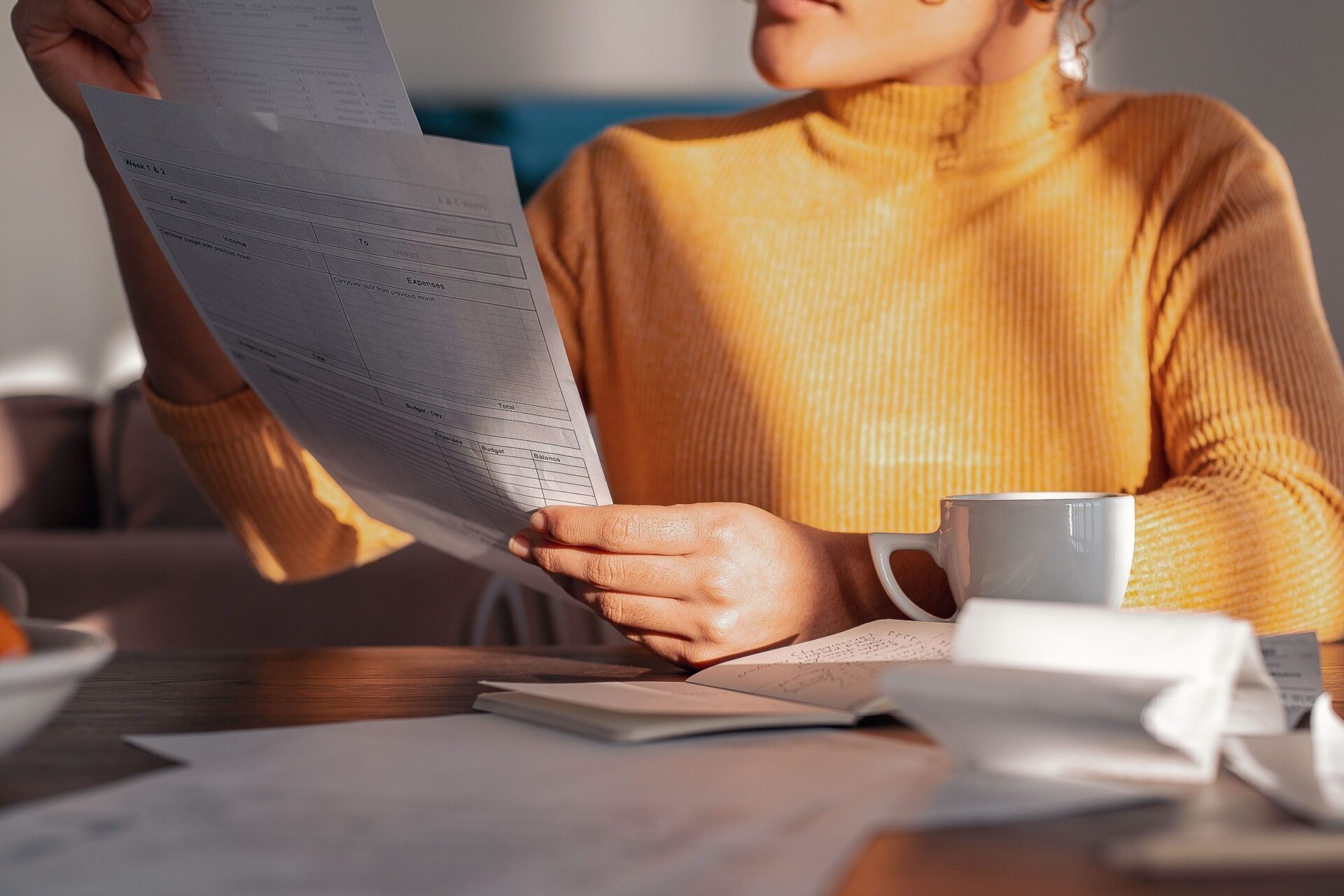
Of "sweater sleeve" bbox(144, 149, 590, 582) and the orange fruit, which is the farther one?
"sweater sleeve" bbox(144, 149, 590, 582)

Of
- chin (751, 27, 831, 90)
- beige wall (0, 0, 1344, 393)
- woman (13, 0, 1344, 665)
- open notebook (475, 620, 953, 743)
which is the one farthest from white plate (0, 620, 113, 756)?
beige wall (0, 0, 1344, 393)

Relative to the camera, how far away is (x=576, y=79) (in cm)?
305

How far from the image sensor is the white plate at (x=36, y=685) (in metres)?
0.30

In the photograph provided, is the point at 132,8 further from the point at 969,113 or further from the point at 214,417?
the point at 969,113

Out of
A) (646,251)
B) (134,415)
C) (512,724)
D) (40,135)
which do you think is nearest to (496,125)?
(134,415)

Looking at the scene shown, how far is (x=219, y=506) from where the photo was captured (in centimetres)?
85

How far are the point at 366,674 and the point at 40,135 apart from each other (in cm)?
343

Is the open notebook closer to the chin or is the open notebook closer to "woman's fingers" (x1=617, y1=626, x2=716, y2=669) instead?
"woman's fingers" (x1=617, y1=626, x2=716, y2=669)

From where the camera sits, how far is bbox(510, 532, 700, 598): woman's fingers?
538 millimetres

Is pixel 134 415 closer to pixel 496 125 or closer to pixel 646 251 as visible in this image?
pixel 496 125

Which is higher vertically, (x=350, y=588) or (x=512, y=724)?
(x=512, y=724)

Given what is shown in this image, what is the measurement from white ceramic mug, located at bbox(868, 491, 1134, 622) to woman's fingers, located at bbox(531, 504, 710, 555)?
0.40 ft

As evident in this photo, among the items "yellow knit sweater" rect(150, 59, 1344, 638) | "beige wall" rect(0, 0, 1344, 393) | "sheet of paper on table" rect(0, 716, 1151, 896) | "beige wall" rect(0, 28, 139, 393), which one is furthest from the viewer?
"beige wall" rect(0, 28, 139, 393)

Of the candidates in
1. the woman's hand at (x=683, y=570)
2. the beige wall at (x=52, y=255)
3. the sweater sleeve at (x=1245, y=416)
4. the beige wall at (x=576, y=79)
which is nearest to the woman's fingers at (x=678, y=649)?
the woman's hand at (x=683, y=570)
